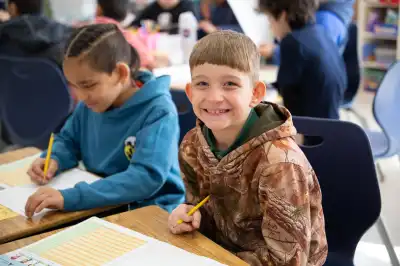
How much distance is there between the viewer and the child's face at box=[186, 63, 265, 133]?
3.71ft

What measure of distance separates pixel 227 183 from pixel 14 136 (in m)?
1.71

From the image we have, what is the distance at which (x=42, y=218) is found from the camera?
1.24m

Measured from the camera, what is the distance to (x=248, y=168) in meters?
1.15

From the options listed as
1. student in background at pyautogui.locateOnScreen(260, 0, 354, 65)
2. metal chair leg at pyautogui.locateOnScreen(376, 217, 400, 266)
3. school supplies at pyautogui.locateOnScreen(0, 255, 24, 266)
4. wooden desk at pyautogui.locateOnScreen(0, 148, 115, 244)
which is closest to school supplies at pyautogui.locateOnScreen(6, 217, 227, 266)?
school supplies at pyautogui.locateOnScreen(0, 255, 24, 266)

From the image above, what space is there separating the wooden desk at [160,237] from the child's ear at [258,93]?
1.04 feet

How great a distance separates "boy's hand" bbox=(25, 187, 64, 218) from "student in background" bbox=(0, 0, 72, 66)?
1.57 meters

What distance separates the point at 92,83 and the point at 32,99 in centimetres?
102

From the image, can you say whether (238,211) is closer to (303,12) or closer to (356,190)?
(356,190)

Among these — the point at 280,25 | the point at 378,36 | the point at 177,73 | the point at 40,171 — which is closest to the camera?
the point at 40,171

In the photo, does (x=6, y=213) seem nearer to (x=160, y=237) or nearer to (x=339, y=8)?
(x=160, y=237)

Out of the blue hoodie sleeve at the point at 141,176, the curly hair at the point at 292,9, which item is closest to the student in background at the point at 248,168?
the blue hoodie sleeve at the point at 141,176

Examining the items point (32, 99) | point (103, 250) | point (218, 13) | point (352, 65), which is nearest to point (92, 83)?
point (103, 250)

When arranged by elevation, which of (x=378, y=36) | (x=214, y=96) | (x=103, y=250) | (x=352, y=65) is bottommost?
(x=378, y=36)

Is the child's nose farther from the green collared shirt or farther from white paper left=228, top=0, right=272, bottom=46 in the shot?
white paper left=228, top=0, right=272, bottom=46
